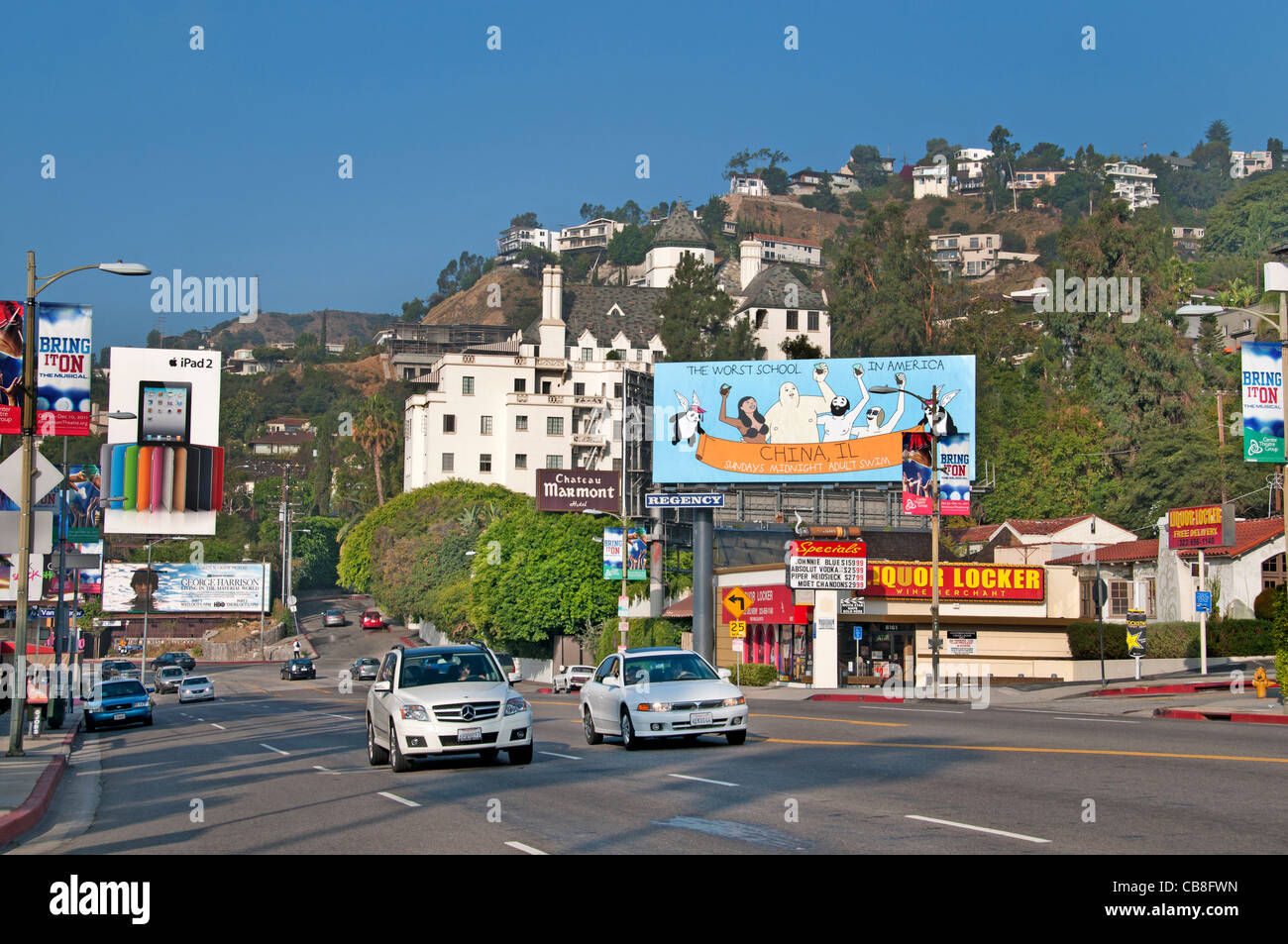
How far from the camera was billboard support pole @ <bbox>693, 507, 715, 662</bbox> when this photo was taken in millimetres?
62062

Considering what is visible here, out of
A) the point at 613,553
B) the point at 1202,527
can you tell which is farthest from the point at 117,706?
the point at 1202,527

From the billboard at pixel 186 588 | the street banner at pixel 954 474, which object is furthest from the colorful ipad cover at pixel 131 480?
the billboard at pixel 186 588

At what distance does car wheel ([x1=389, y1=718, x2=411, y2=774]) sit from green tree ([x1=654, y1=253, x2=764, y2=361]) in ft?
338

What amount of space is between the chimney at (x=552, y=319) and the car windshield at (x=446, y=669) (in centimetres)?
10577

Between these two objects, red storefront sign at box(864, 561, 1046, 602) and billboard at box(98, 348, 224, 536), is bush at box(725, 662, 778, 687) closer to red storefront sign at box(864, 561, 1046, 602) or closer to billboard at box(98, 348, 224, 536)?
red storefront sign at box(864, 561, 1046, 602)

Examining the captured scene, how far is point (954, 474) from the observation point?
58.7 m

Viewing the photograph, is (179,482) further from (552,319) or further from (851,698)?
(552,319)

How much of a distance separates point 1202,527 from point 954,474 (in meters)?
10.1

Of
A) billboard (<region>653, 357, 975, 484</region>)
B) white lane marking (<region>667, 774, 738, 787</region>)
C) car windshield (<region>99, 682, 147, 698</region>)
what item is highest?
billboard (<region>653, 357, 975, 484</region>)

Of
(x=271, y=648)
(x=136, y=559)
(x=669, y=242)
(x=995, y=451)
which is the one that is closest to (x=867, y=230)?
(x=995, y=451)

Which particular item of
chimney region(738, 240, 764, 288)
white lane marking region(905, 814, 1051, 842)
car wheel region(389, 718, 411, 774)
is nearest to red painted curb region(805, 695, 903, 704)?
car wheel region(389, 718, 411, 774)

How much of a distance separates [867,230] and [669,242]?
5543cm
